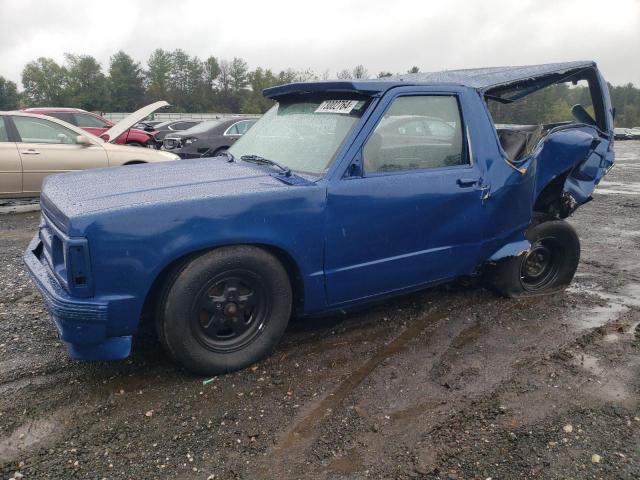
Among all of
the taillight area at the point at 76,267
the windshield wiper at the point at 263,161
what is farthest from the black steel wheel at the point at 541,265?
the taillight area at the point at 76,267

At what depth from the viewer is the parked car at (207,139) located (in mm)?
12283

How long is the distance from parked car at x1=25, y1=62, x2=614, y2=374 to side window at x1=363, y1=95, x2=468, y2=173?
0.01 meters

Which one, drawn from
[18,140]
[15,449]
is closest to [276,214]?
[15,449]

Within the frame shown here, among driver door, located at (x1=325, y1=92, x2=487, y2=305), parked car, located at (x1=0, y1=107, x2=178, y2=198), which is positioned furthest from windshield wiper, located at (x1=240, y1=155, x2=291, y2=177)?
parked car, located at (x1=0, y1=107, x2=178, y2=198)

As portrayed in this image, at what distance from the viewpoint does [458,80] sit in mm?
4000

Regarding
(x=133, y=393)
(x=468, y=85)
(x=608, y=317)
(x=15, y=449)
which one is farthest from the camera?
(x=608, y=317)

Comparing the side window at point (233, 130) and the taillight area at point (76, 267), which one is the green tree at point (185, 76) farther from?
the taillight area at point (76, 267)

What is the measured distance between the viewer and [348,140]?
11.0 feet

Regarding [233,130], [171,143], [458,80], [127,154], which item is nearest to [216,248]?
[458,80]

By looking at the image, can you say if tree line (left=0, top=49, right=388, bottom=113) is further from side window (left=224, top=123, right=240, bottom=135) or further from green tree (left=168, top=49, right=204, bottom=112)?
side window (left=224, top=123, right=240, bottom=135)

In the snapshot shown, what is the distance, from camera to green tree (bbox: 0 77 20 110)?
78.6 metres

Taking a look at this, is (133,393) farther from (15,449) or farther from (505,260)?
(505,260)

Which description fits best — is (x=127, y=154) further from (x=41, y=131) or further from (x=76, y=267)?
(x=76, y=267)

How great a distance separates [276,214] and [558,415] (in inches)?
76.0
